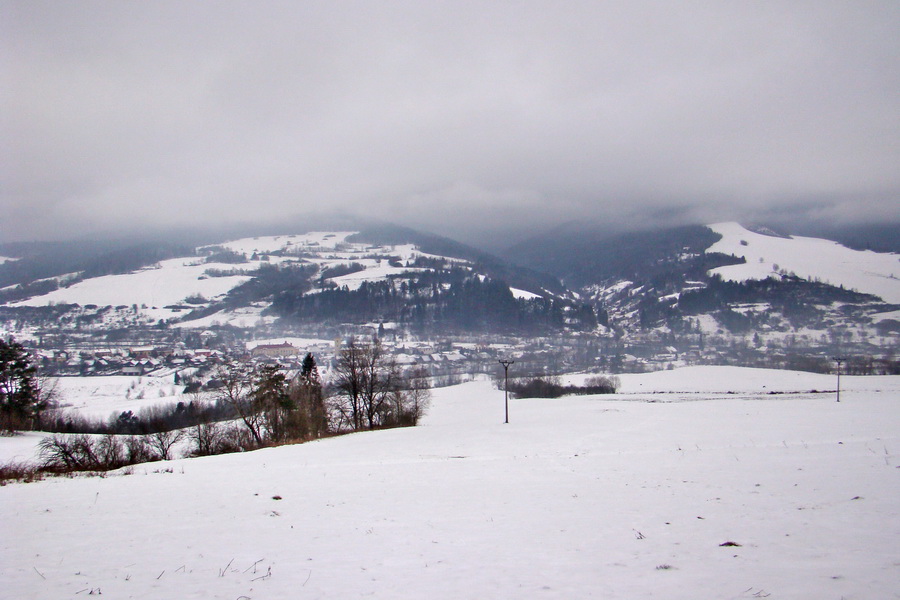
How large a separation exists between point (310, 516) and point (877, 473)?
15402 mm

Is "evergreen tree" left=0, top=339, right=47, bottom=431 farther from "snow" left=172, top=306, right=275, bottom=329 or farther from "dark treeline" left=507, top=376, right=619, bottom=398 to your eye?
"snow" left=172, top=306, right=275, bottom=329

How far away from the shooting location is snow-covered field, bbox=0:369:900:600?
774 centimetres

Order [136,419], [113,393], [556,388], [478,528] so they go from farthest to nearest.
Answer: [556,388] < [113,393] < [136,419] < [478,528]

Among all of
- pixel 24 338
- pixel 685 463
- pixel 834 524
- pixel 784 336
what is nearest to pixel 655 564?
pixel 834 524

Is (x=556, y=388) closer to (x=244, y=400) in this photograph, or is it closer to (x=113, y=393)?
(x=244, y=400)

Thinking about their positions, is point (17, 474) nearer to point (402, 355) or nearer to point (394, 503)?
point (394, 503)

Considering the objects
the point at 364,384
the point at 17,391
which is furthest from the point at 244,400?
the point at 17,391

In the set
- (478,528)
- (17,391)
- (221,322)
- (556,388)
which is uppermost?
(478,528)

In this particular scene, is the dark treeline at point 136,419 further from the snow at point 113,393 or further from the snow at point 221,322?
the snow at point 221,322

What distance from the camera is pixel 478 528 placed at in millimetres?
11195

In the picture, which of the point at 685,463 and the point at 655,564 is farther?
the point at 685,463

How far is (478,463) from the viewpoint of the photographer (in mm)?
21625

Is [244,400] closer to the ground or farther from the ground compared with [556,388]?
farther from the ground

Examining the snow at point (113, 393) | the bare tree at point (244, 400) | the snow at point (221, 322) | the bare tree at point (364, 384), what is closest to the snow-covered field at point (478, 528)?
the bare tree at point (244, 400)
